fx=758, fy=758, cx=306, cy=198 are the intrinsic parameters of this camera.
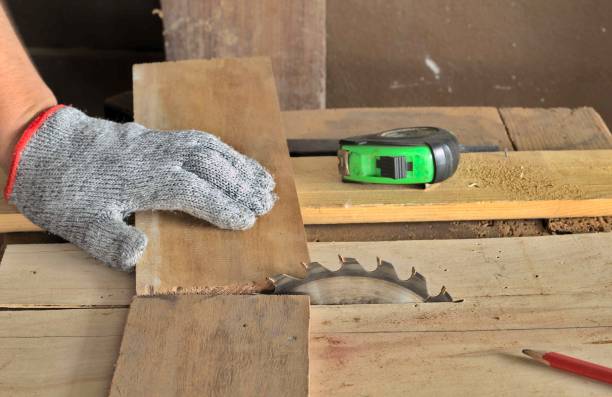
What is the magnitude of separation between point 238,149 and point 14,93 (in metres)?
0.52

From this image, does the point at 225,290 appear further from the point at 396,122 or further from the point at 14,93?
the point at 396,122

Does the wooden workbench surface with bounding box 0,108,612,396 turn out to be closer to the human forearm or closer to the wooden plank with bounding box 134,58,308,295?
the wooden plank with bounding box 134,58,308,295

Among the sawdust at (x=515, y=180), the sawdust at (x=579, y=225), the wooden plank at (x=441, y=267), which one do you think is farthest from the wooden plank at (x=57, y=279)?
the sawdust at (x=579, y=225)

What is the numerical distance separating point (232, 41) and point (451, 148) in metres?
0.93

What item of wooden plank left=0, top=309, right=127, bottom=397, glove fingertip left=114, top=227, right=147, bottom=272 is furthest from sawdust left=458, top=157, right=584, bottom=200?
wooden plank left=0, top=309, right=127, bottom=397

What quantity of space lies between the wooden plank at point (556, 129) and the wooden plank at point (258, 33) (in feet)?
2.02

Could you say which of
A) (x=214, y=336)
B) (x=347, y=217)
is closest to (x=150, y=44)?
(x=347, y=217)

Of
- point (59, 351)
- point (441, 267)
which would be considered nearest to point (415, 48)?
point (441, 267)

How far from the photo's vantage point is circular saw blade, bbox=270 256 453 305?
1.40 metres

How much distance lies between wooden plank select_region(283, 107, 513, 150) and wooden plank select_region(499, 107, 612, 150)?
35 millimetres

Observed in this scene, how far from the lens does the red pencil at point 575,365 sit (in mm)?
1225

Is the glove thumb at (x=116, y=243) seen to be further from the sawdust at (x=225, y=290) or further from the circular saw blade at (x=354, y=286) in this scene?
the circular saw blade at (x=354, y=286)

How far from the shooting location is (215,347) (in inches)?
49.9

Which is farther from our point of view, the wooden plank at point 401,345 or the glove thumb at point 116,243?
the glove thumb at point 116,243
